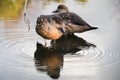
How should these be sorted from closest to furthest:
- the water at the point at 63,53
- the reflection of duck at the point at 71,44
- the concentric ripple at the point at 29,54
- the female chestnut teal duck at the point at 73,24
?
the water at the point at 63,53 → the concentric ripple at the point at 29,54 → the reflection of duck at the point at 71,44 → the female chestnut teal duck at the point at 73,24

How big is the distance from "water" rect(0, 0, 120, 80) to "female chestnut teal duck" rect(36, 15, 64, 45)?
6 centimetres

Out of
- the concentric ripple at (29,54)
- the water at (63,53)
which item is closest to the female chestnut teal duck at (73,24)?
the water at (63,53)

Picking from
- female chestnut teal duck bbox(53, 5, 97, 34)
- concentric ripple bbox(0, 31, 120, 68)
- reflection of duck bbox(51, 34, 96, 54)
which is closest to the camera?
concentric ripple bbox(0, 31, 120, 68)

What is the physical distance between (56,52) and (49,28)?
0.14 metres

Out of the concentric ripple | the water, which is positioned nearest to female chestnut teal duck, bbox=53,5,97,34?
the water

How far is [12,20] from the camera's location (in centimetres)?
291

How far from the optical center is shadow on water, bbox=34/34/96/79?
2.15m

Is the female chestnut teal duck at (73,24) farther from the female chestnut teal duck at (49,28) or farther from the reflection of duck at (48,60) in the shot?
the reflection of duck at (48,60)

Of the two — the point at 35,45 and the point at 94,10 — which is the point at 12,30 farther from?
the point at 94,10

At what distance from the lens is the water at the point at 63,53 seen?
2.10m

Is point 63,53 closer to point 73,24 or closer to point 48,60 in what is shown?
point 48,60

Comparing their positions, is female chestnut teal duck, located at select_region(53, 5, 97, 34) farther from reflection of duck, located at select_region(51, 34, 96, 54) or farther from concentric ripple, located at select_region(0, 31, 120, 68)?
concentric ripple, located at select_region(0, 31, 120, 68)

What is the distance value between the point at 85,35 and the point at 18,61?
0.55 metres

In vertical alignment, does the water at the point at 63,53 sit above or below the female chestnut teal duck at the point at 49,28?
below
